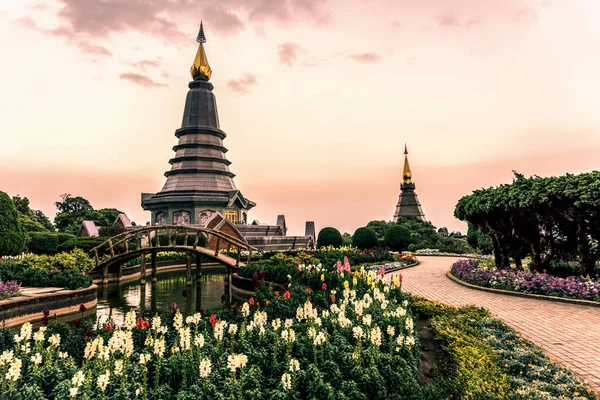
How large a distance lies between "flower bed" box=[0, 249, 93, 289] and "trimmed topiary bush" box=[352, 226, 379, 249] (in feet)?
85.2

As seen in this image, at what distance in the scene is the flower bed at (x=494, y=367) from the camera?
590 cm

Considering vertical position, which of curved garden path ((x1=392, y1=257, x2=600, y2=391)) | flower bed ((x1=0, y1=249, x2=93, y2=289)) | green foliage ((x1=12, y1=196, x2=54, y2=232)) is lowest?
curved garden path ((x1=392, y1=257, x2=600, y2=391))

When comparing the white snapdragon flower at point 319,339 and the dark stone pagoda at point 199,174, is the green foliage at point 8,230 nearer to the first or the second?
the dark stone pagoda at point 199,174

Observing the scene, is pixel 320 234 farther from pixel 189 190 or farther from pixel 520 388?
pixel 520 388

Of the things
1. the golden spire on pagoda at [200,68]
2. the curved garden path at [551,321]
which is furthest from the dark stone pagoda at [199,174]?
the curved garden path at [551,321]

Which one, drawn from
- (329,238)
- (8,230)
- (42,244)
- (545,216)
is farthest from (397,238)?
(42,244)

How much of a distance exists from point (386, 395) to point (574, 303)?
37.1 feet

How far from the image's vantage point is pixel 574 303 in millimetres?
13445

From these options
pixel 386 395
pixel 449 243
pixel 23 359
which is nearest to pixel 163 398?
pixel 23 359

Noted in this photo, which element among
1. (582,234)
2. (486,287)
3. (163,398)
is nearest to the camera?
(163,398)

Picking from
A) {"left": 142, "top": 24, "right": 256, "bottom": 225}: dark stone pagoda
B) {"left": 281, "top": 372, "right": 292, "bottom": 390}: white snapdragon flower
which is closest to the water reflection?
{"left": 281, "top": 372, "right": 292, "bottom": 390}: white snapdragon flower

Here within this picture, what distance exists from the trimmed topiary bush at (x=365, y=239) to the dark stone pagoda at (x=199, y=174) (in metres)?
16.8

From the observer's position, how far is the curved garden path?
7.72 meters

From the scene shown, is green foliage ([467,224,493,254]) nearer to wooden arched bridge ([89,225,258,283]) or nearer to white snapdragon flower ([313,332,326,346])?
wooden arched bridge ([89,225,258,283])
